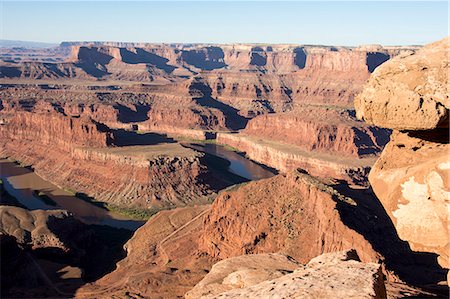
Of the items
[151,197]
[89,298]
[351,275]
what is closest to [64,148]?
[151,197]

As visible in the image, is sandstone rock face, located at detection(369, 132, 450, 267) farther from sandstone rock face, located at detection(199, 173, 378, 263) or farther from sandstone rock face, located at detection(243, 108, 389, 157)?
sandstone rock face, located at detection(243, 108, 389, 157)

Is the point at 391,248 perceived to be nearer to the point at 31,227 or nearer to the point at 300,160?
the point at 31,227

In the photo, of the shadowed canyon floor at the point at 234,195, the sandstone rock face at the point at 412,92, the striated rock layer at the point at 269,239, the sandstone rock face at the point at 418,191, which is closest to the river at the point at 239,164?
the shadowed canyon floor at the point at 234,195

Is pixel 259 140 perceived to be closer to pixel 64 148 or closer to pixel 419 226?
pixel 64 148

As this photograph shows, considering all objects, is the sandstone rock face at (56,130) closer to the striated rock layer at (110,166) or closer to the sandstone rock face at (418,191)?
the striated rock layer at (110,166)

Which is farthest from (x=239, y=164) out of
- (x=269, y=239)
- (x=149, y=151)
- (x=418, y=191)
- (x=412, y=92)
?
(x=412, y=92)
